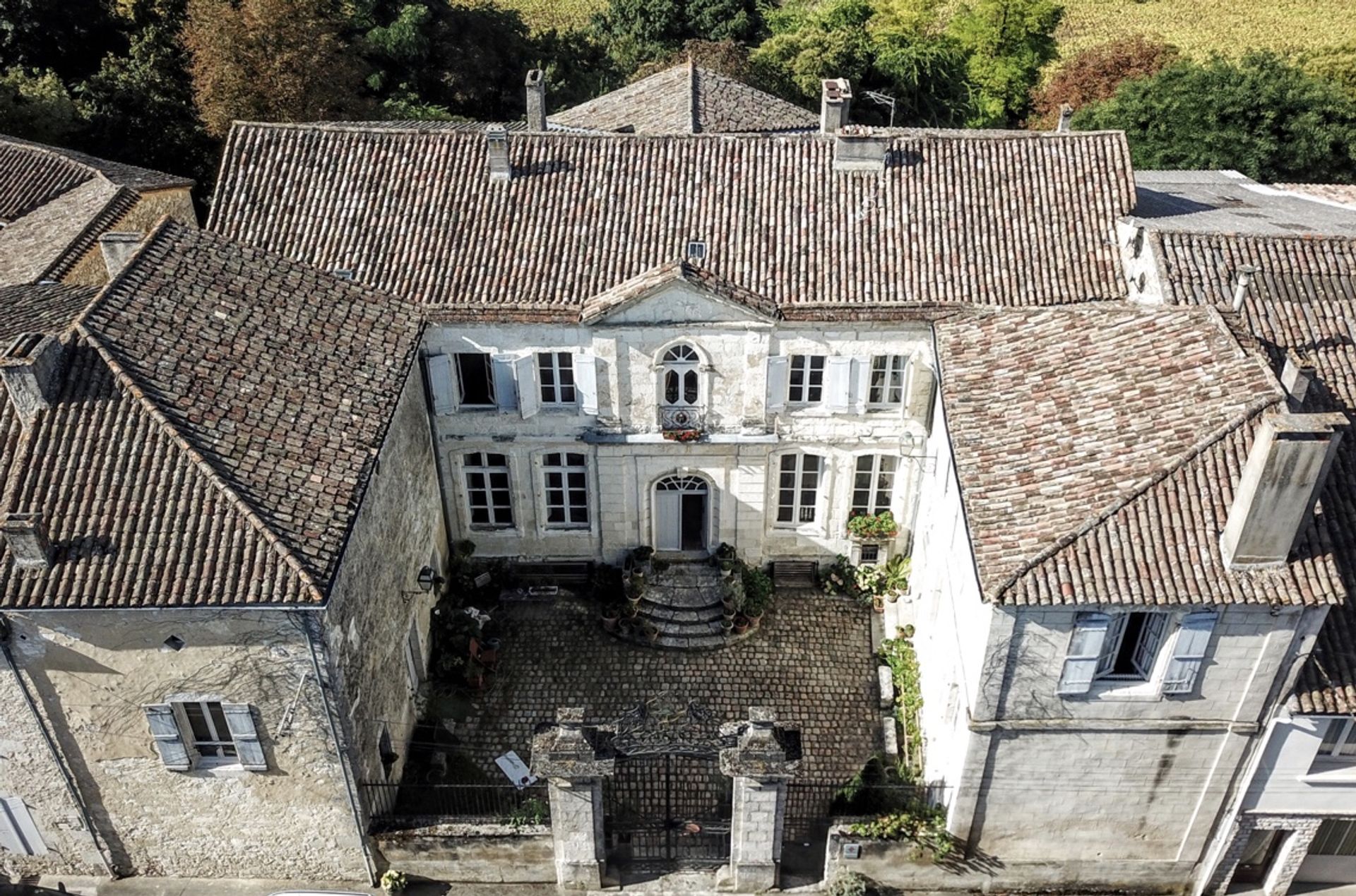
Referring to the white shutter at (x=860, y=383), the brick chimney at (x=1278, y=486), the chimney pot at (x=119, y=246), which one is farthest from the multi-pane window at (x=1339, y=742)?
the chimney pot at (x=119, y=246)

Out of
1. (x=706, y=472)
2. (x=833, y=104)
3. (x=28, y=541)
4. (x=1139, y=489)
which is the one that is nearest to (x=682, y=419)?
(x=706, y=472)

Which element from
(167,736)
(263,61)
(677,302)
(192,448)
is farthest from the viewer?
(263,61)

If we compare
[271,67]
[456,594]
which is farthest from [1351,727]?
[271,67]

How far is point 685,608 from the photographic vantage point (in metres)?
28.0

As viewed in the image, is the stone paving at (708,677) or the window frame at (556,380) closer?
the stone paving at (708,677)

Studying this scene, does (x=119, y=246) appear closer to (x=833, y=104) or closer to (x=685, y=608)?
(x=685, y=608)

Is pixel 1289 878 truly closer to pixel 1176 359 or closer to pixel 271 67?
pixel 1176 359

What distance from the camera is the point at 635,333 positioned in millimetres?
25203

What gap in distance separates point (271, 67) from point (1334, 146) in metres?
42.8

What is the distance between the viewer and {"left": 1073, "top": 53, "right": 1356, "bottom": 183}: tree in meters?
41.8

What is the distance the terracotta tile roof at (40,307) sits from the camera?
21078 millimetres

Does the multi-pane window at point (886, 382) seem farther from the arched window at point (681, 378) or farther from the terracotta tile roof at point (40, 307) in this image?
the terracotta tile roof at point (40, 307)

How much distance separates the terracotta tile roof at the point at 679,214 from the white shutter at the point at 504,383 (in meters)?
1.50

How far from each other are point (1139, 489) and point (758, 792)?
870 cm
